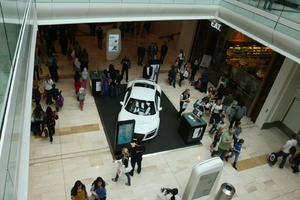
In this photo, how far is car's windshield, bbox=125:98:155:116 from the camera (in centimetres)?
995

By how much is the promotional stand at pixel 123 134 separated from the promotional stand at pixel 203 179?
2556mm

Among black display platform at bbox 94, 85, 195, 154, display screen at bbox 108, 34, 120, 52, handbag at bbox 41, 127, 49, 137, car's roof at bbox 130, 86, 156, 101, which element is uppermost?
display screen at bbox 108, 34, 120, 52

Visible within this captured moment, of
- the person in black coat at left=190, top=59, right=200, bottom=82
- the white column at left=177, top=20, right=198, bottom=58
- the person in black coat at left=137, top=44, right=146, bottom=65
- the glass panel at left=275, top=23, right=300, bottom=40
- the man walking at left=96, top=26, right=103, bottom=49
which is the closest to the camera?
the glass panel at left=275, top=23, right=300, bottom=40

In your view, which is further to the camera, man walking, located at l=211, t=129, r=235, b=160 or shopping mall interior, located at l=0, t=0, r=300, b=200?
man walking, located at l=211, t=129, r=235, b=160

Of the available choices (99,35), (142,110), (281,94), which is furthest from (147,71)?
(281,94)

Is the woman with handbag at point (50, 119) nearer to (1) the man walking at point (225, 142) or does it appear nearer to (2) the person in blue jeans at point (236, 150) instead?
(1) the man walking at point (225, 142)

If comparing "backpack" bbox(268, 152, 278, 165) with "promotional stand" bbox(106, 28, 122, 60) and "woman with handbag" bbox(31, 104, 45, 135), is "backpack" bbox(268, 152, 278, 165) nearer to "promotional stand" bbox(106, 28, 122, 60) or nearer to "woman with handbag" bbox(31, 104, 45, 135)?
"woman with handbag" bbox(31, 104, 45, 135)

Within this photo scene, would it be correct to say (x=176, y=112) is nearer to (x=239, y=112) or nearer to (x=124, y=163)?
(x=239, y=112)

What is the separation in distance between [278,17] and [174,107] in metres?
5.66

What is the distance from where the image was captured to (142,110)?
9.98 m

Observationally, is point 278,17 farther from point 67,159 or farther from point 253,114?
point 67,159

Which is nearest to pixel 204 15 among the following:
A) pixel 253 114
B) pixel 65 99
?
pixel 253 114

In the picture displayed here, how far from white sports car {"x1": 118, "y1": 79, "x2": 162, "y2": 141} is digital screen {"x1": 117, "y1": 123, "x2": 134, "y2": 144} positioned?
54 centimetres

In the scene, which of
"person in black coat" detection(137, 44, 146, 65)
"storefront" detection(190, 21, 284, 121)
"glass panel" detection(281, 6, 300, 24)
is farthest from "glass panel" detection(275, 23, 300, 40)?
"person in black coat" detection(137, 44, 146, 65)
